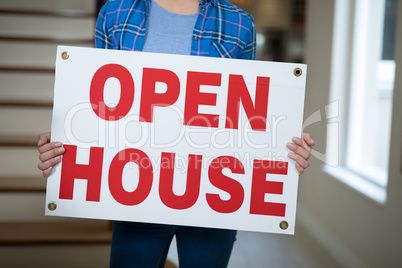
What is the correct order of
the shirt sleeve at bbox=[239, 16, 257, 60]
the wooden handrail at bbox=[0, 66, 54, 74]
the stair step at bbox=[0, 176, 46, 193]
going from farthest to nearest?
1. the wooden handrail at bbox=[0, 66, 54, 74]
2. the stair step at bbox=[0, 176, 46, 193]
3. the shirt sleeve at bbox=[239, 16, 257, 60]

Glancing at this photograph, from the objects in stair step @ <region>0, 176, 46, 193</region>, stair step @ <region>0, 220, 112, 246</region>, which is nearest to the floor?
stair step @ <region>0, 220, 112, 246</region>

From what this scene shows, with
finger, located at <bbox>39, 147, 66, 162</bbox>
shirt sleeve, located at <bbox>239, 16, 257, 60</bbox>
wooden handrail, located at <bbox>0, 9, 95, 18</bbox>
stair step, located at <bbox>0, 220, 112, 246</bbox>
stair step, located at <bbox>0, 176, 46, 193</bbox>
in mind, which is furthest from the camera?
wooden handrail, located at <bbox>0, 9, 95, 18</bbox>

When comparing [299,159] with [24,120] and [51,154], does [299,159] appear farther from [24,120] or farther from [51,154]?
[24,120]

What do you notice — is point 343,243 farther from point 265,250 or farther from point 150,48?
point 150,48

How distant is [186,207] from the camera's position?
40.7 inches

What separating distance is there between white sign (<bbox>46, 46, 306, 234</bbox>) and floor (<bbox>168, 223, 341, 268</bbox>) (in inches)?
58.1

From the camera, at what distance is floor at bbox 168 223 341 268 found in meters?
2.42

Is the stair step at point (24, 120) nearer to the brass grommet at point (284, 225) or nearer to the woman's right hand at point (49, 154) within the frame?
the woman's right hand at point (49, 154)

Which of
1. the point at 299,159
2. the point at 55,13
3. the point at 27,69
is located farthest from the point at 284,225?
the point at 55,13

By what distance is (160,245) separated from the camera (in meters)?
1.08

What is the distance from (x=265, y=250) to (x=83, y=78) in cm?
197

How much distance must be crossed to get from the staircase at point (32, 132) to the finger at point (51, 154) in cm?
97

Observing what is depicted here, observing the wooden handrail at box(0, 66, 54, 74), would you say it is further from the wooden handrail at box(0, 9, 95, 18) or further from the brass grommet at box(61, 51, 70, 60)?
the brass grommet at box(61, 51, 70, 60)

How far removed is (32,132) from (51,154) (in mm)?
1497
